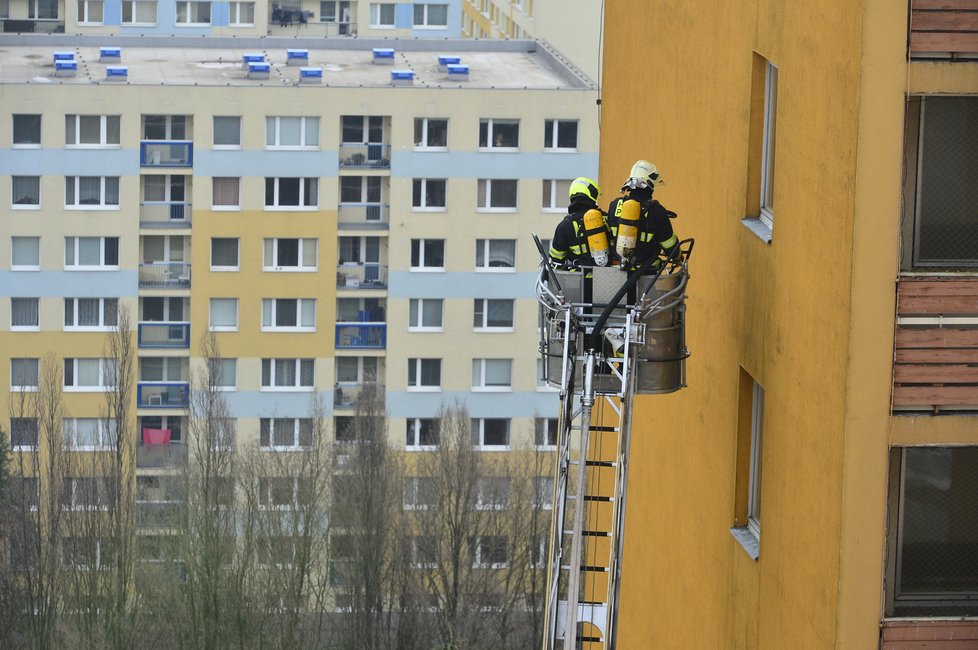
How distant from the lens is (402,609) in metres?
53.9

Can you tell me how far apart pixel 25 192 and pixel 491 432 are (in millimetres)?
16861

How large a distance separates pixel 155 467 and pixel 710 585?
45.4 m

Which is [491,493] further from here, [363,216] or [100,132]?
[100,132]

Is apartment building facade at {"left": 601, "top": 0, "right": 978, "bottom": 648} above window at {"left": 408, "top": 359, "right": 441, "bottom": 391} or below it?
above

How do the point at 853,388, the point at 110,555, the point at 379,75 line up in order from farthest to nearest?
the point at 379,75, the point at 110,555, the point at 853,388

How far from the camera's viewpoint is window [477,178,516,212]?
60.9 meters

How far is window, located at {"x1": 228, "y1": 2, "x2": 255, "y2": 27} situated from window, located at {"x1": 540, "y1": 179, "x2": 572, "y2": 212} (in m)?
25.9

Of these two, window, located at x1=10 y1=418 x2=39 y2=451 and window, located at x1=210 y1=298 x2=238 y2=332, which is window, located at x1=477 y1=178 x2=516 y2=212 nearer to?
window, located at x1=210 y1=298 x2=238 y2=332

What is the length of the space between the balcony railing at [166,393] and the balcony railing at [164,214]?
5.12 metres

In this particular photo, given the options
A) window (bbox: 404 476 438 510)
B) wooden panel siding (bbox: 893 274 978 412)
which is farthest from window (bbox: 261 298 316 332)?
wooden panel siding (bbox: 893 274 978 412)

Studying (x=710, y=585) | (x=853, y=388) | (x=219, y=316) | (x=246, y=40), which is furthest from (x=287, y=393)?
(x=853, y=388)

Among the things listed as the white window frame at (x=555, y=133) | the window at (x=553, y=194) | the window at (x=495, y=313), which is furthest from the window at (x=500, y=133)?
the window at (x=495, y=313)

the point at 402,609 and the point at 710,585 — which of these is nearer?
the point at 710,585

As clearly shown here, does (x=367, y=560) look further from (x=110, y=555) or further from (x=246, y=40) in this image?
(x=246, y=40)
